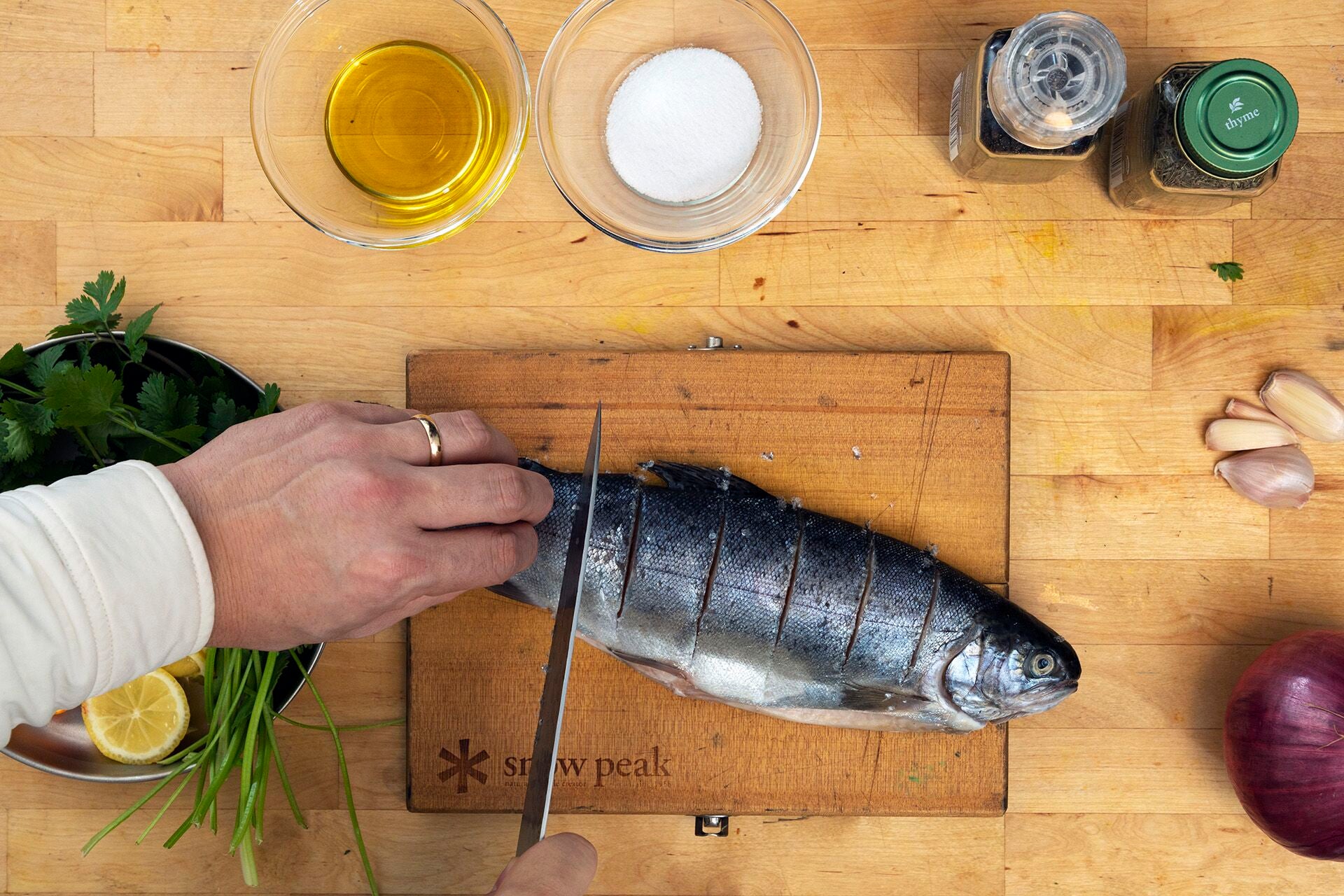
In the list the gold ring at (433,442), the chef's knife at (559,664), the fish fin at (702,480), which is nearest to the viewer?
the gold ring at (433,442)

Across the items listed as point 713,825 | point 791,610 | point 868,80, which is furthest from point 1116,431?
point 713,825

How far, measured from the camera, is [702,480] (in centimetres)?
192

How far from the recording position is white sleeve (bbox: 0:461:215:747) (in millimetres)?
1241

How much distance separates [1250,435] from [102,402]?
2515 mm

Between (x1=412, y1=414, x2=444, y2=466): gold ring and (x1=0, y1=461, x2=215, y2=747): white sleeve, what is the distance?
39cm

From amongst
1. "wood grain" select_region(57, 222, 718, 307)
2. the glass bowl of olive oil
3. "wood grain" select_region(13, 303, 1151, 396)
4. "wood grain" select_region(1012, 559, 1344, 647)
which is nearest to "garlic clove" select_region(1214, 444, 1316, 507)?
"wood grain" select_region(1012, 559, 1344, 647)

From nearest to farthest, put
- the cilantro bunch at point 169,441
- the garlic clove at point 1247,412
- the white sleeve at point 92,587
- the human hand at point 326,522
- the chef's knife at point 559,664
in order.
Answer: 1. the white sleeve at point 92,587
2. the human hand at point 326,522
3. the chef's knife at point 559,664
4. the cilantro bunch at point 169,441
5. the garlic clove at point 1247,412

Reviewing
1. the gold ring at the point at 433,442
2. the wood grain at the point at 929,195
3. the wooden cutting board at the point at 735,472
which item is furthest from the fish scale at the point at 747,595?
the wood grain at the point at 929,195

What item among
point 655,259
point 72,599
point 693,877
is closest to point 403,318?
point 655,259

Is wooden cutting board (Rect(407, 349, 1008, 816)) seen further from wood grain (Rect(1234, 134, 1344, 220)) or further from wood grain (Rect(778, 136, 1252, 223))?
wood grain (Rect(1234, 134, 1344, 220))

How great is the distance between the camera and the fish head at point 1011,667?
185 centimetres

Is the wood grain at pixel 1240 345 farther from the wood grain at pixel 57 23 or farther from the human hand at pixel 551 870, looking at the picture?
the wood grain at pixel 57 23

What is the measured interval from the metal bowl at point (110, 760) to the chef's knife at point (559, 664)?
0.59 m

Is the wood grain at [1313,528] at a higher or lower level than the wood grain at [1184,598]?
higher
